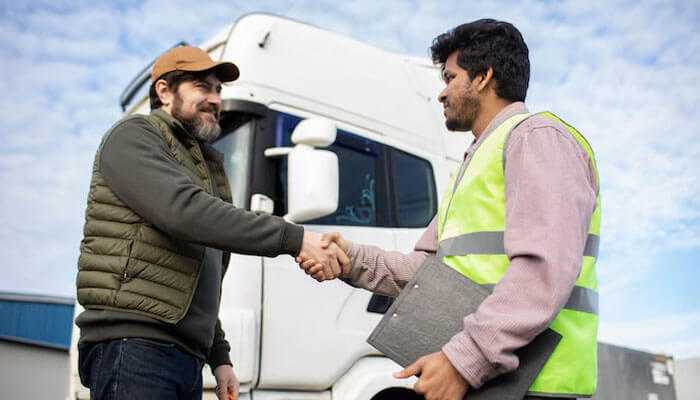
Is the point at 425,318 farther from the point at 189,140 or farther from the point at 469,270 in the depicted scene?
the point at 189,140

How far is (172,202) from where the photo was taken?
194cm

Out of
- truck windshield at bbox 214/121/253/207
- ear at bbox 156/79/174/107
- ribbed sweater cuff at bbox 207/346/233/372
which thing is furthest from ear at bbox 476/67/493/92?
truck windshield at bbox 214/121/253/207

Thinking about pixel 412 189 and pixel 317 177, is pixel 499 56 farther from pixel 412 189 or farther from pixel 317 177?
pixel 412 189

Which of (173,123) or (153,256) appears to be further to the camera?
(173,123)

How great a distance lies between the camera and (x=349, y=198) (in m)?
3.56

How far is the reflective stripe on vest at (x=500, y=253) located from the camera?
5.16 ft

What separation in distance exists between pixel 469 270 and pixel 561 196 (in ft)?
0.94

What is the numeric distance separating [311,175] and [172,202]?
1146mm

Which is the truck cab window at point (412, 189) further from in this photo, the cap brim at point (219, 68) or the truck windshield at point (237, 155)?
the cap brim at point (219, 68)

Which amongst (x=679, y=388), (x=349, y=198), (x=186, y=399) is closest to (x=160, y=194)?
(x=186, y=399)

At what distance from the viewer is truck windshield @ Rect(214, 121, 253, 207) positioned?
10.6 feet

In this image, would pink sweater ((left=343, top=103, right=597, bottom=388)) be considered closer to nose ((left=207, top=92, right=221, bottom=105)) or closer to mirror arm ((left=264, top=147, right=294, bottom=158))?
nose ((left=207, top=92, right=221, bottom=105))

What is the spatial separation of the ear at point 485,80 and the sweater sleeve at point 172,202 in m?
0.72

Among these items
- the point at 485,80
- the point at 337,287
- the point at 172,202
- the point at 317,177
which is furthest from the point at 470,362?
the point at 337,287
